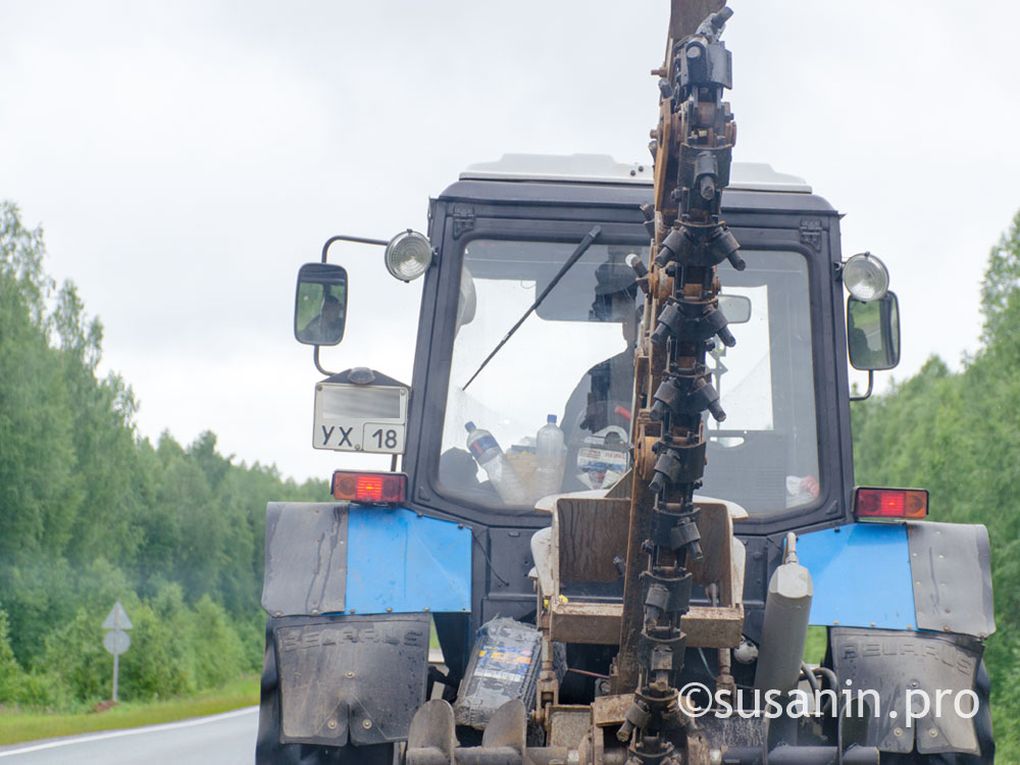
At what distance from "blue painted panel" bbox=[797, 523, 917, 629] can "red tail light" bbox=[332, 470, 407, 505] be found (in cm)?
132

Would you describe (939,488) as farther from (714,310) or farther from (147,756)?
(714,310)

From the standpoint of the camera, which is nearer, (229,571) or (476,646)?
(476,646)

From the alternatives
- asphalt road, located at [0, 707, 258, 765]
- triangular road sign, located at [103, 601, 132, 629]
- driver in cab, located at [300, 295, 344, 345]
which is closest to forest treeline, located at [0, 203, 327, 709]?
triangular road sign, located at [103, 601, 132, 629]

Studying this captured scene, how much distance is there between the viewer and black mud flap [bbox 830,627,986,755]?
4738 mm

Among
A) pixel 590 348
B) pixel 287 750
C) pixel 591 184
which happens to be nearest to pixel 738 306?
pixel 590 348

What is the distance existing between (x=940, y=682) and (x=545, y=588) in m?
1.33

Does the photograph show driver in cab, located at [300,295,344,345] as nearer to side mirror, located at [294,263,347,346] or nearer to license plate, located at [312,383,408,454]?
side mirror, located at [294,263,347,346]

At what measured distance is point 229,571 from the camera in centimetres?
8512

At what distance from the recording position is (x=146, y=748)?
18.1m

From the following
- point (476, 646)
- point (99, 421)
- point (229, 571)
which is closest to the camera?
point (476, 646)

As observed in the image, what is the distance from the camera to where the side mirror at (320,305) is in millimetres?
5734

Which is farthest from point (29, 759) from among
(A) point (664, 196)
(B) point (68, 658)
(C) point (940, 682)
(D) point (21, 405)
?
(D) point (21, 405)

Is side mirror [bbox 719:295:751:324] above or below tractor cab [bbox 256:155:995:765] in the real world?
above

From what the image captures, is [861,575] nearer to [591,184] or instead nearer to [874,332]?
[874,332]
